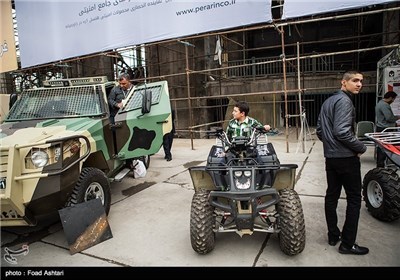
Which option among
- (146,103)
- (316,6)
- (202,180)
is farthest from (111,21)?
(202,180)

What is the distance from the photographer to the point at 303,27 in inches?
572

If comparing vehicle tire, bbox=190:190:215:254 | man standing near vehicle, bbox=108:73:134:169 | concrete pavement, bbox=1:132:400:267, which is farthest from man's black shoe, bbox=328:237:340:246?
man standing near vehicle, bbox=108:73:134:169

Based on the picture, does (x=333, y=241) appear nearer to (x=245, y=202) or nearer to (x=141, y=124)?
(x=245, y=202)

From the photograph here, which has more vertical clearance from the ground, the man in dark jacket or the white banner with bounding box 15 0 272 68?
the white banner with bounding box 15 0 272 68

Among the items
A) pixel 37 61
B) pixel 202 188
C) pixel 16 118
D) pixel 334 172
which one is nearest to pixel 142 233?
pixel 202 188

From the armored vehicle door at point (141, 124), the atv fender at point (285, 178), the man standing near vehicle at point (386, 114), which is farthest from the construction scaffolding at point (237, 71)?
the atv fender at point (285, 178)

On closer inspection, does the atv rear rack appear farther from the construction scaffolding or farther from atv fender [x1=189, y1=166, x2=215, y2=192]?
the construction scaffolding

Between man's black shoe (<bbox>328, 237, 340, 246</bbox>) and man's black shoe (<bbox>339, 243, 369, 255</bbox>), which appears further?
man's black shoe (<bbox>328, 237, 340, 246</bbox>)

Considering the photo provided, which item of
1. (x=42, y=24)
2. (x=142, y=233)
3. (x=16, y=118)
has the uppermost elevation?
(x=42, y=24)

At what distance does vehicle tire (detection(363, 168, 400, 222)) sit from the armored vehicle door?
3.03 meters

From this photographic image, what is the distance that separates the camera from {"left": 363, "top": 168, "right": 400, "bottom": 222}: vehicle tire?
11.2 feet

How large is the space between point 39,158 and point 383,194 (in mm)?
3897

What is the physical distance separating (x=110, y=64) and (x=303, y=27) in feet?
31.8

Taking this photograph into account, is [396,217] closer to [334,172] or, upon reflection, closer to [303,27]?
[334,172]
